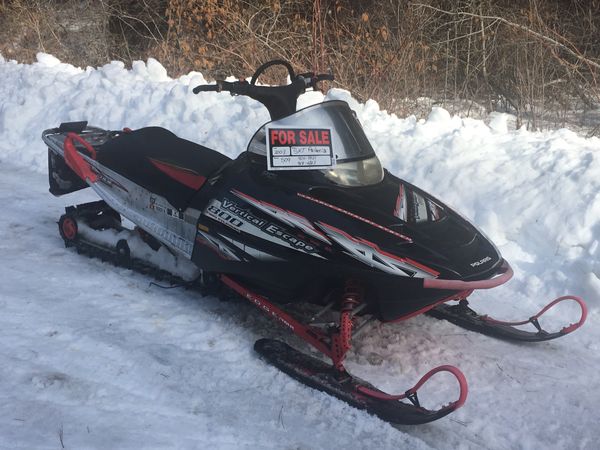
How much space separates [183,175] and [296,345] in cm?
123

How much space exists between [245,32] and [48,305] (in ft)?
21.5

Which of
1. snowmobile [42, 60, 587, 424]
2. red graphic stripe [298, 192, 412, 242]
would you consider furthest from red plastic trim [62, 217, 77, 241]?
red graphic stripe [298, 192, 412, 242]

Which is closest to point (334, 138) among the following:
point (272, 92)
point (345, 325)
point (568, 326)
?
point (272, 92)

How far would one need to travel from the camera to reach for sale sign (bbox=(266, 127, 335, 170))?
10.1ft

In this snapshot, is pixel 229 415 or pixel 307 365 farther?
pixel 307 365

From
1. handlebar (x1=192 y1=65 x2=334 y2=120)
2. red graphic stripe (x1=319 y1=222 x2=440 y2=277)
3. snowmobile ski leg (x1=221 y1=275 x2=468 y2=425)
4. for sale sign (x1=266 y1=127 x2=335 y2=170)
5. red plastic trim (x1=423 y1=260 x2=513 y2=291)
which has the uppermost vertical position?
handlebar (x1=192 y1=65 x2=334 y2=120)

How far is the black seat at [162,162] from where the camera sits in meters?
3.56

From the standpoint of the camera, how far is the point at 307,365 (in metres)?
2.90

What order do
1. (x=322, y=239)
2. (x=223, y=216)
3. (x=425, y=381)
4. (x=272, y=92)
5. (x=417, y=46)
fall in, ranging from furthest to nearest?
(x=417, y=46) → (x=272, y=92) → (x=223, y=216) → (x=322, y=239) → (x=425, y=381)

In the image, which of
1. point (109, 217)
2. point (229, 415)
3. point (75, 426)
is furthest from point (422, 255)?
point (109, 217)

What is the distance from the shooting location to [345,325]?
2.78 metres

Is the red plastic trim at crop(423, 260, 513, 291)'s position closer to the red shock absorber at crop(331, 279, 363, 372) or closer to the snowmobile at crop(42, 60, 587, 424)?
the snowmobile at crop(42, 60, 587, 424)

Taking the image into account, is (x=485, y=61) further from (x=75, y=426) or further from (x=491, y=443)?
(x=75, y=426)

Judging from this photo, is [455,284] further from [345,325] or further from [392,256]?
[345,325]
